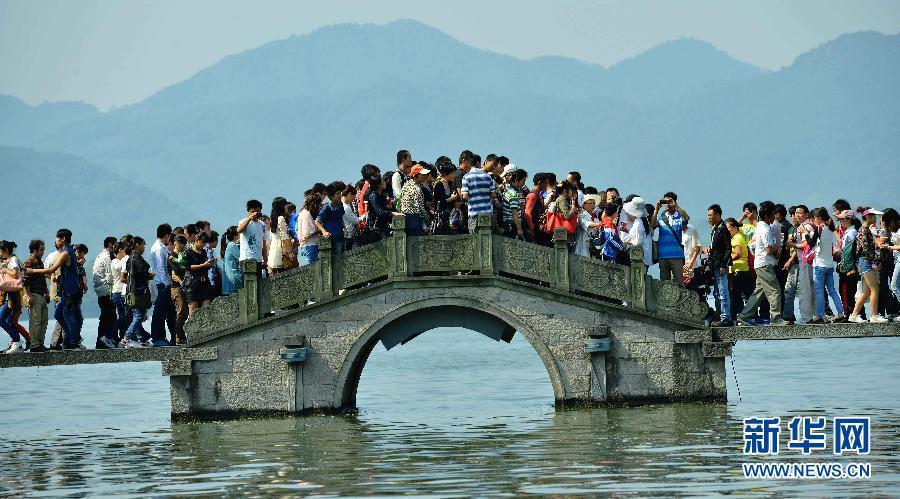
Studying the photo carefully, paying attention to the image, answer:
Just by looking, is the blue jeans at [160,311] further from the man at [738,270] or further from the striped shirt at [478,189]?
the man at [738,270]

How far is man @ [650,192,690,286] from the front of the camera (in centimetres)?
2552

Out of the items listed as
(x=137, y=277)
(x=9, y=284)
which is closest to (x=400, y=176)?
(x=137, y=277)

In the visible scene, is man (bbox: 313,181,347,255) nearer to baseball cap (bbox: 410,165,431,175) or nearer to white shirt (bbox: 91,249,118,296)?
baseball cap (bbox: 410,165,431,175)

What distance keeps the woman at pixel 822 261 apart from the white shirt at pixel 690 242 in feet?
6.49

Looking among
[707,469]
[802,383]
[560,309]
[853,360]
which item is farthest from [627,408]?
[853,360]

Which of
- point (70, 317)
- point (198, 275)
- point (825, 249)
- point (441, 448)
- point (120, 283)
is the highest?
point (825, 249)

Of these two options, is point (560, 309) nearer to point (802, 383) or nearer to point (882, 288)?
point (882, 288)

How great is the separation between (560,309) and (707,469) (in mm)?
6630

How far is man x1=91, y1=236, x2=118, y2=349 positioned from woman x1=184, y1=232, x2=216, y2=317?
1294 millimetres

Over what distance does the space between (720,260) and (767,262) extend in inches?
32.1

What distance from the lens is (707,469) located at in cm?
1884

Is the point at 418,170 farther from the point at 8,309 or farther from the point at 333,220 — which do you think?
the point at 8,309

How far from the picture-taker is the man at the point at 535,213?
83.4ft

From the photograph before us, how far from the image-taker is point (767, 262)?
24922 millimetres
